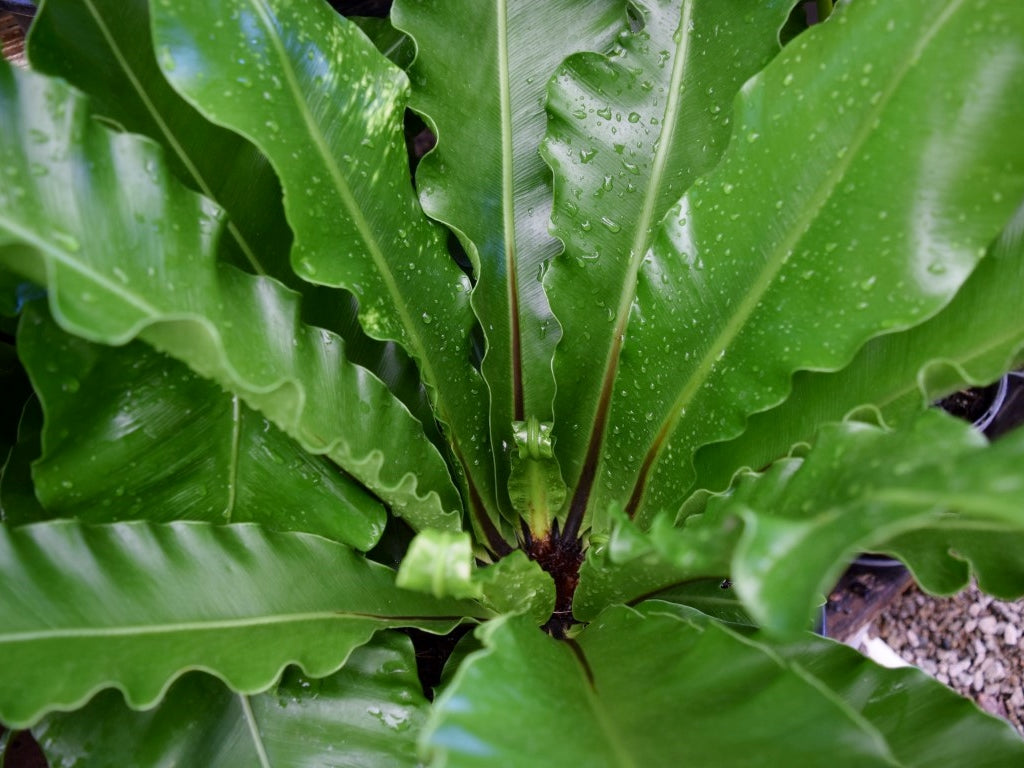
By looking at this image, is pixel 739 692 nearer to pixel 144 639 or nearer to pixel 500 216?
pixel 144 639

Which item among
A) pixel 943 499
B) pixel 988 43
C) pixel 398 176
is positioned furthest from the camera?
pixel 398 176

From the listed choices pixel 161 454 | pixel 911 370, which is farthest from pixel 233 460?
pixel 911 370

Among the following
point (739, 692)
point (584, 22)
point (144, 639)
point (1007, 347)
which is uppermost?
point (584, 22)

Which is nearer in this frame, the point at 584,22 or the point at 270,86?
the point at 270,86

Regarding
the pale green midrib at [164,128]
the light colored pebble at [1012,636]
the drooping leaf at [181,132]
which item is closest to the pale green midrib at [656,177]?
the drooping leaf at [181,132]

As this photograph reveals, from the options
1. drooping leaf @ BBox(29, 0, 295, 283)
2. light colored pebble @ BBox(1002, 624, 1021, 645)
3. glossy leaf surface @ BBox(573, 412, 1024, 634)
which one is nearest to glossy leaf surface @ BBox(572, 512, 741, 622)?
glossy leaf surface @ BBox(573, 412, 1024, 634)

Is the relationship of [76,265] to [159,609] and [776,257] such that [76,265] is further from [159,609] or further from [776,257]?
[776,257]

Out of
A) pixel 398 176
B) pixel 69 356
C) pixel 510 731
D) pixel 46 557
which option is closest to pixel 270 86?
pixel 398 176
